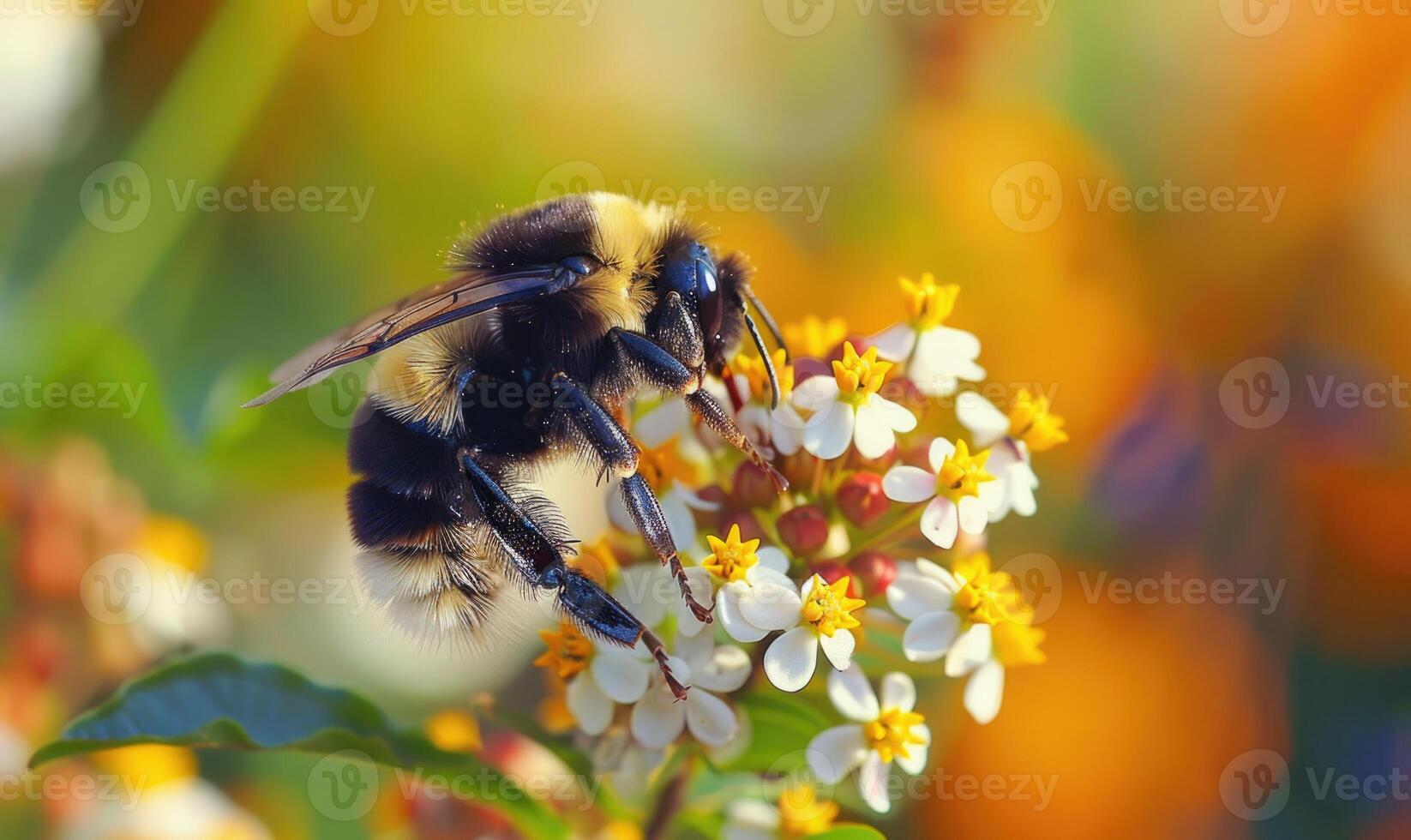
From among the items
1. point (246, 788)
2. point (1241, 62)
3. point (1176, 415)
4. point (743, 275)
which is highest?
point (1241, 62)

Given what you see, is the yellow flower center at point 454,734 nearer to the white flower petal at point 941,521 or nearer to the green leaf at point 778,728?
the green leaf at point 778,728

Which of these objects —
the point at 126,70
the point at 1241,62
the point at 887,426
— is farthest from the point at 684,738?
the point at 1241,62

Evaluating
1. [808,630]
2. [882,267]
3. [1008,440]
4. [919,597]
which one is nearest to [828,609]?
[808,630]

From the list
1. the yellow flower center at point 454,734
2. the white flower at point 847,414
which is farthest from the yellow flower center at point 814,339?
the yellow flower center at point 454,734

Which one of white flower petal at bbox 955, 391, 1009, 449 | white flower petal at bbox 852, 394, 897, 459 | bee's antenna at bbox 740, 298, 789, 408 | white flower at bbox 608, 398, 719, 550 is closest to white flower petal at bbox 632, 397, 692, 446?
white flower at bbox 608, 398, 719, 550

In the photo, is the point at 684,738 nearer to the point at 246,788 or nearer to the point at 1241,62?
Result: the point at 246,788
